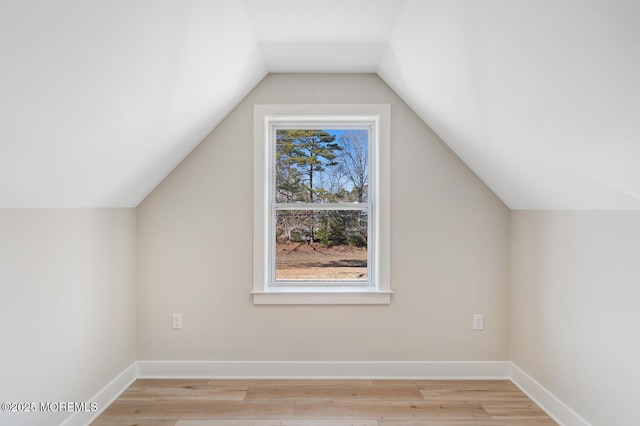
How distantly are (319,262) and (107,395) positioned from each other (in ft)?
5.74

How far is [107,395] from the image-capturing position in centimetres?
268

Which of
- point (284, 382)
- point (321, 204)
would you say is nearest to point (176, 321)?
point (284, 382)

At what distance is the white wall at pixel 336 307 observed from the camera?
3.10 meters

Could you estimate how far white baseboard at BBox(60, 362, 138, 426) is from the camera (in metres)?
2.35

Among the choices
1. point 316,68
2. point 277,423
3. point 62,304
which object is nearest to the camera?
point 62,304

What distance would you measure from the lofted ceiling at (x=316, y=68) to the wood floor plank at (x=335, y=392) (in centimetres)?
159

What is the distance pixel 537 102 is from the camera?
1777mm

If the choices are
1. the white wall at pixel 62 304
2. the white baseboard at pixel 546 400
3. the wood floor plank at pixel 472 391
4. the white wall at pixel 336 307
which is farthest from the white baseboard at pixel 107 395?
the white baseboard at pixel 546 400

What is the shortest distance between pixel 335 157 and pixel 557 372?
7.07ft

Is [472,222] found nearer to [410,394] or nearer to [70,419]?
[410,394]

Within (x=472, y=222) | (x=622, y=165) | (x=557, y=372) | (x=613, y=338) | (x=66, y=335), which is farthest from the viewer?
(x=472, y=222)

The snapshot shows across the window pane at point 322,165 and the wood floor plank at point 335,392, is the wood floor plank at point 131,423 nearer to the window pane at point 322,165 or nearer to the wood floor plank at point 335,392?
the wood floor plank at point 335,392

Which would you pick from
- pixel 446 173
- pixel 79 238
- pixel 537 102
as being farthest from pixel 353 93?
pixel 79 238

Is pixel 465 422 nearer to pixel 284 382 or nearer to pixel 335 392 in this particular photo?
pixel 335 392
